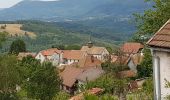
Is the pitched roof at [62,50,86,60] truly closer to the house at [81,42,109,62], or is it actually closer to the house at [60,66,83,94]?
the house at [81,42,109,62]

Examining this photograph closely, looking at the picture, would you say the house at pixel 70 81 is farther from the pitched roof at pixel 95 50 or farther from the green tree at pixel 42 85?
the pitched roof at pixel 95 50

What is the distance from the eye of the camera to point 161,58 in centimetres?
874

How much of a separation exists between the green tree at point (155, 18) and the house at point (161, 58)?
5002 millimetres

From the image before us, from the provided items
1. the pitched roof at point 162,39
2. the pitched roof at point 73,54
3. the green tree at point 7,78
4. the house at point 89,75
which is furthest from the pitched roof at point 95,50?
the pitched roof at point 162,39

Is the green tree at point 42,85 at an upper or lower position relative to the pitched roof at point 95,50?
upper

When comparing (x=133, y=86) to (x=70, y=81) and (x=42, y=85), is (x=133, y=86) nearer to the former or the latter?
(x=42, y=85)

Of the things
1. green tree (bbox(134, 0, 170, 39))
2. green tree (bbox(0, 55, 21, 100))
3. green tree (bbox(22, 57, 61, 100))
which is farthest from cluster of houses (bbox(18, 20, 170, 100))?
green tree (bbox(0, 55, 21, 100))

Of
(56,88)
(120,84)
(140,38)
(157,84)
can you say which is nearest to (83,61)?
(56,88)

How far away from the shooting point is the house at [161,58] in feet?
27.9

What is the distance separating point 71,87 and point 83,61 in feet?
85.2

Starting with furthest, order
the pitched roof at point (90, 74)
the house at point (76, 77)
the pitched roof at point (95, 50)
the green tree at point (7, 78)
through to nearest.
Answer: the pitched roof at point (95, 50) → the house at point (76, 77) → the pitched roof at point (90, 74) → the green tree at point (7, 78)

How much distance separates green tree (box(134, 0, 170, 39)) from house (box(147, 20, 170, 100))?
5002mm

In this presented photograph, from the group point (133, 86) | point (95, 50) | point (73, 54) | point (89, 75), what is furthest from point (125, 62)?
point (95, 50)

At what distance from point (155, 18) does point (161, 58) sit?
224 inches
